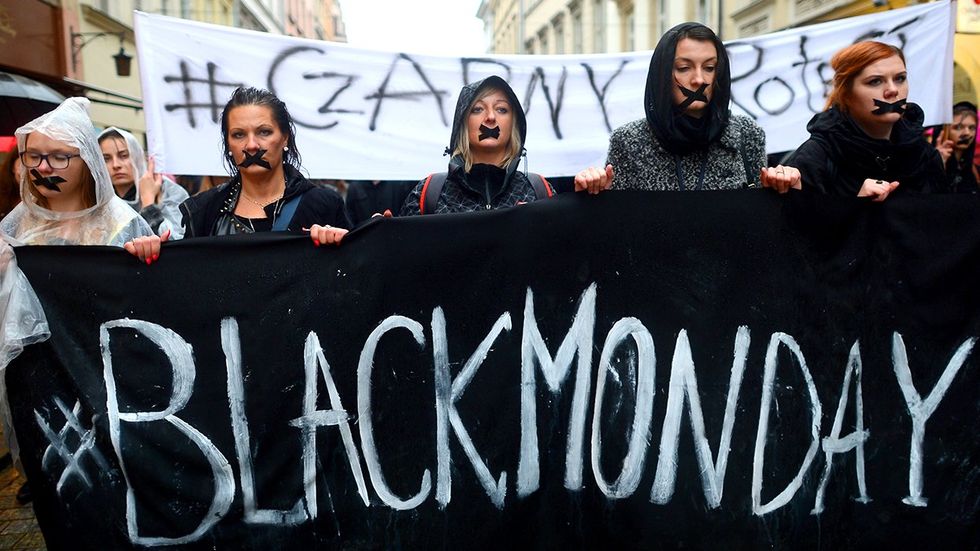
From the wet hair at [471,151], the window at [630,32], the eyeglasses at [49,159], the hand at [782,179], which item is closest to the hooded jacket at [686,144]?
the hand at [782,179]

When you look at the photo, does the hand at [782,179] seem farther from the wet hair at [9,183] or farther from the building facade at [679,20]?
the building facade at [679,20]

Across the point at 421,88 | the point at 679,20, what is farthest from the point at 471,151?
the point at 679,20

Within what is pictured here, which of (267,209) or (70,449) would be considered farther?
(267,209)

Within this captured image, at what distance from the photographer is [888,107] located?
2645mm

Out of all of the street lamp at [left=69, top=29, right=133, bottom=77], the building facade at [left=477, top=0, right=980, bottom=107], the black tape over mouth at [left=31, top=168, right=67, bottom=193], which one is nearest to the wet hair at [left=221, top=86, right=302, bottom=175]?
the black tape over mouth at [left=31, top=168, right=67, bottom=193]

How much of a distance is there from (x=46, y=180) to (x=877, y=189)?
100 inches

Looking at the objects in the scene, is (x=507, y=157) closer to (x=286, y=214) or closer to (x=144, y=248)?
(x=286, y=214)

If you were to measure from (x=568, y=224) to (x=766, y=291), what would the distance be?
599 millimetres

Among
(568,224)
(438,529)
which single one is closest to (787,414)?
(568,224)

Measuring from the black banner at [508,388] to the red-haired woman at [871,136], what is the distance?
30 centimetres

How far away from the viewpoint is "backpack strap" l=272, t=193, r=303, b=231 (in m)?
2.65

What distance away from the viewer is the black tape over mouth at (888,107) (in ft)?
8.68

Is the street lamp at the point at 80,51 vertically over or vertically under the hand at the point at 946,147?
over

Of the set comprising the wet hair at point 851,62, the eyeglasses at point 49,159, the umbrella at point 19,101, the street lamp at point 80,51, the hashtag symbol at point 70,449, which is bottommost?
the hashtag symbol at point 70,449
